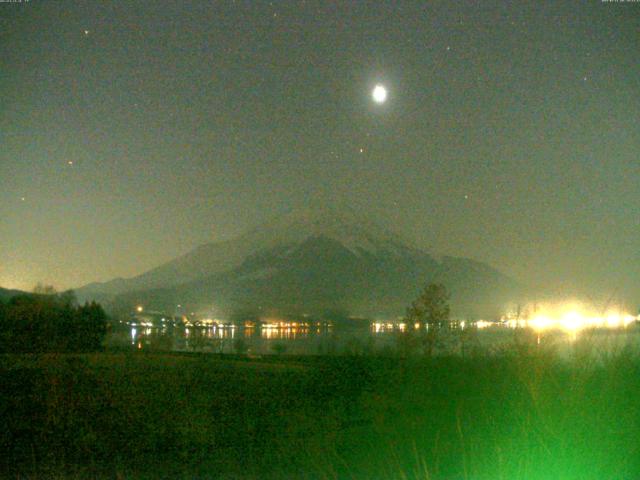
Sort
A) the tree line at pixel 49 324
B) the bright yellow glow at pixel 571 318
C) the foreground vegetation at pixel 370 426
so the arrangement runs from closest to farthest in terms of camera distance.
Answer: the foreground vegetation at pixel 370 426
the bright yellow glow at pixel 571 318
the tree line at pixel 49 324

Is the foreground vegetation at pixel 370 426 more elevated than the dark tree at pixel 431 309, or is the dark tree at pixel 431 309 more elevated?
the dark tree at pixel 431 309

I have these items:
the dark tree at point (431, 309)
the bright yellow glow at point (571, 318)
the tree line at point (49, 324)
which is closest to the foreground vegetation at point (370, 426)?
the bright yellow glow at point (571, 318)

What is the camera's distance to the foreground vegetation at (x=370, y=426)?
30.8 feet

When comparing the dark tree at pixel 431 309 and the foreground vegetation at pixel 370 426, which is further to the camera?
the dark tree at pixel 431 309

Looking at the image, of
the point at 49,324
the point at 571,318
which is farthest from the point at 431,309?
the point at 571,318

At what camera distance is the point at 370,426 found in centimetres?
1409

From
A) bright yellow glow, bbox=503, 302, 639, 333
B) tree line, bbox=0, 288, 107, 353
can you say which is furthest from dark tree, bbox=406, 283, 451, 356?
bright yellow glow, bbox=503, 302, 639, 333

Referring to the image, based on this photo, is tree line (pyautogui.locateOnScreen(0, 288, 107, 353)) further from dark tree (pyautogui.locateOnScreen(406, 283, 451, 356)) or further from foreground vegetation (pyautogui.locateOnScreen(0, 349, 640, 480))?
foreground vegetation (pyautogui.locateOnScreen(0, 349, 640, 480))

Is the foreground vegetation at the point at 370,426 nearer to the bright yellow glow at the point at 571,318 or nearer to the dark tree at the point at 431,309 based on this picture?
the bright yellow glow at the point at 571,318

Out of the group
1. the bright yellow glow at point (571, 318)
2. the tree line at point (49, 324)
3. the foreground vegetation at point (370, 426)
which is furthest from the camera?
the tree line at point (49, 324)

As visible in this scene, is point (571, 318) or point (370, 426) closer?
point (571, 318)

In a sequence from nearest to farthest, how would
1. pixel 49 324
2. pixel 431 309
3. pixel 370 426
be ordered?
pixel 370 426
pixel 431 309
pixel 49 324

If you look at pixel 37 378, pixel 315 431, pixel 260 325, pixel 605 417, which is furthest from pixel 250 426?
pixel 260 325

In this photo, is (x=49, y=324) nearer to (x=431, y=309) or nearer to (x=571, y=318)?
(x=431, y=309)
